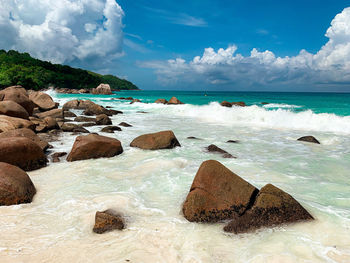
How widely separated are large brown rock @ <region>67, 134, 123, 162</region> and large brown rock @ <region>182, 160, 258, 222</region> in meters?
3.86

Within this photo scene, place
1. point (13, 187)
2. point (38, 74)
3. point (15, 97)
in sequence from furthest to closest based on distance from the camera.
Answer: point (38, 74) → point (15, 97) → point (13, 187)

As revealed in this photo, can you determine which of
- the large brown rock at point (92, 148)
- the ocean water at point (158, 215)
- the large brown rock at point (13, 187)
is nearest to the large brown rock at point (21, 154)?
the ocean water at point (158, 215)

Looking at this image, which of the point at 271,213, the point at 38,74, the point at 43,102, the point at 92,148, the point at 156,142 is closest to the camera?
the point at 271,213

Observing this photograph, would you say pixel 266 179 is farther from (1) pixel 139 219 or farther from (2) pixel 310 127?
(2) pixel 310 127

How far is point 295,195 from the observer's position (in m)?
4.50

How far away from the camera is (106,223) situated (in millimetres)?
3273

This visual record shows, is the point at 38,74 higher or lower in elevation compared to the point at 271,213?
higher

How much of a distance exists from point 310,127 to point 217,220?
47.7 feet

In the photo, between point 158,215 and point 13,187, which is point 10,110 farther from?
point 158,215

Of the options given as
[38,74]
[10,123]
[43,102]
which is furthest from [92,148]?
[38,74]

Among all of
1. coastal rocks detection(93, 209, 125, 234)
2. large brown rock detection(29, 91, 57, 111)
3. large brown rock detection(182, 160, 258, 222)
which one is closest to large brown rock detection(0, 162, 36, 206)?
coastal rocks detection(93, 209, 125, 234)

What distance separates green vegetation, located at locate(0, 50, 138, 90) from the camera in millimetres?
53062

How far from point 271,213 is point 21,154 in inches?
211

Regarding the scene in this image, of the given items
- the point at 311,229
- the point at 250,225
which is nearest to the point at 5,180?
the point at 250,225
